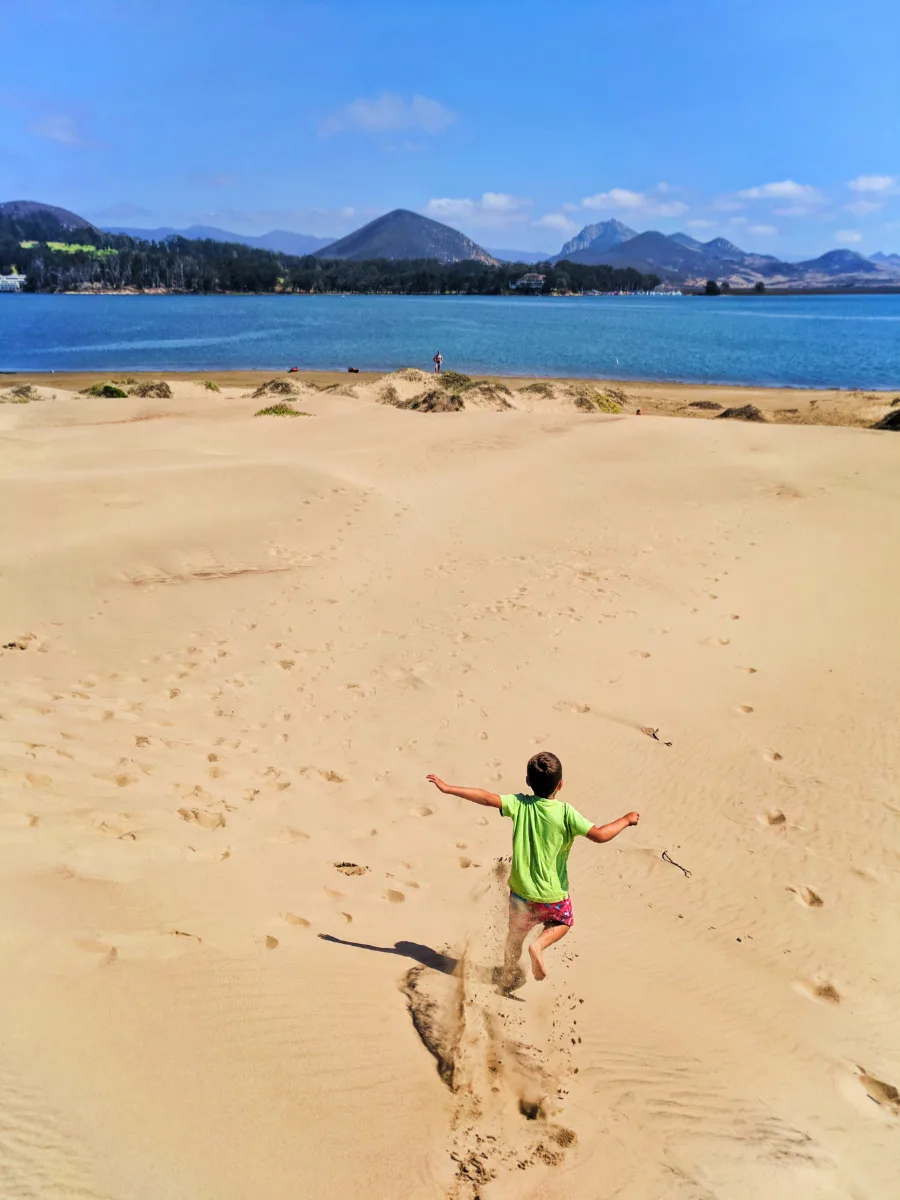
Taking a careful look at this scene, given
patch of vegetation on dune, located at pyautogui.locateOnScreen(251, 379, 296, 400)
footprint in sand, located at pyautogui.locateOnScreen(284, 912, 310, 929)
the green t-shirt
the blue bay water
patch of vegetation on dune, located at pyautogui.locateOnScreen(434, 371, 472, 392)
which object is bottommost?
footprint in sand, located at pyautogui.locateOnScreen(284, 912, 310, 929)

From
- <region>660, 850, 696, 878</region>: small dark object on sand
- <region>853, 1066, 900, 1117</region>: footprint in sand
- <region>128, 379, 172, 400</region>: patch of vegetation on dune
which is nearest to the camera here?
<region>853, 1066, 900, 1117</region>: footprint in sand

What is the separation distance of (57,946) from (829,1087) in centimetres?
375

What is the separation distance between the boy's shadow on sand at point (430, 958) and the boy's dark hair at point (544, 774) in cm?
111

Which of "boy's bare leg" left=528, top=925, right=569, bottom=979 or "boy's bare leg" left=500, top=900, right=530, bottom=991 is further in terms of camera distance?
"boy's bare leg" left=500, top=900, right=530, bottom=991

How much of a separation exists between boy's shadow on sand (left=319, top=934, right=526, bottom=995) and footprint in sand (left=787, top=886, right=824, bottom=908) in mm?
2158

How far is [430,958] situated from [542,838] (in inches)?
41.4

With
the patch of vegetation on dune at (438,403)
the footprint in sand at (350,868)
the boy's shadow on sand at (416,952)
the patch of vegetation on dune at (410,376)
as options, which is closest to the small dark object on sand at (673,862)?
the boy's shadow on sand at (416,952)

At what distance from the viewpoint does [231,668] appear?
8.30 metres

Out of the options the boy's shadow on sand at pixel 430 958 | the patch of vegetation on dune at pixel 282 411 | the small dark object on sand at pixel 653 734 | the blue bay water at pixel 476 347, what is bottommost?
the small dark object on sand at pixel 653 734

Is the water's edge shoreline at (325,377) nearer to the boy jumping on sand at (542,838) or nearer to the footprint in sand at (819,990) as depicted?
the boy jumping on sand at (542,838)

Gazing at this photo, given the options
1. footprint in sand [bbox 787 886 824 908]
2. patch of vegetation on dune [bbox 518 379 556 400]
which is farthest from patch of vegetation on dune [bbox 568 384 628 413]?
footprint in sand [bbox 787 886 824 908]

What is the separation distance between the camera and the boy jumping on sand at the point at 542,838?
4.13 metres

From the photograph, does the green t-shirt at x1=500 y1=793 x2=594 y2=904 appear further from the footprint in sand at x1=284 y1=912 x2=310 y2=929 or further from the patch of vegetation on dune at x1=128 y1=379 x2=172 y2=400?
the patch of vegetation on dune at x1=128 y1=379 x2=172 y2=400

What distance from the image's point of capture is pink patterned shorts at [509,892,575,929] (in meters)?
4.23
